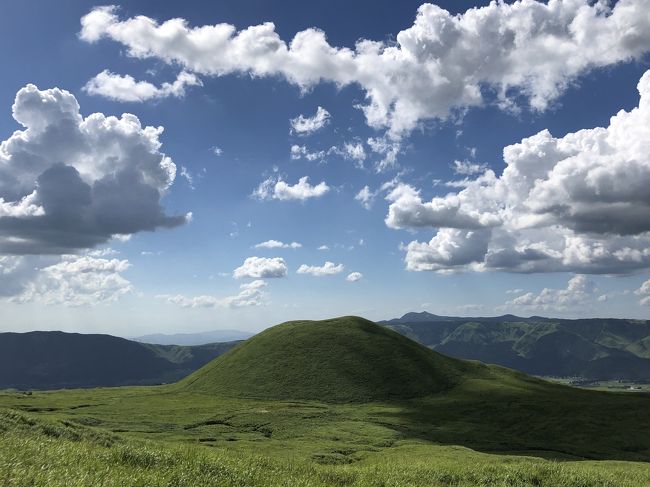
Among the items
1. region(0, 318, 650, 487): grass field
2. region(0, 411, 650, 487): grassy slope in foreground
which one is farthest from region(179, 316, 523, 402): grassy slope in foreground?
region(0, 411, 650, 487): grassy slope in foreground

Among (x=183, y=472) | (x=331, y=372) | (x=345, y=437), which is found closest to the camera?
(x=183, y=472)

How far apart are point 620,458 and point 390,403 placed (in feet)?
217

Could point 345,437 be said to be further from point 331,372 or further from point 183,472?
point 183,472

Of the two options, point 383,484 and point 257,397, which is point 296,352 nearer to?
point 257,397

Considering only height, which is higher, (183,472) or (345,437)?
(183,472)

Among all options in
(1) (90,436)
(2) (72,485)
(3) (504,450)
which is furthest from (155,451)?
(3) (504,450)

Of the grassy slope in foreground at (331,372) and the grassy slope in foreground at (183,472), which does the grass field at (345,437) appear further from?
the grassy slope in foreground at (331,372)

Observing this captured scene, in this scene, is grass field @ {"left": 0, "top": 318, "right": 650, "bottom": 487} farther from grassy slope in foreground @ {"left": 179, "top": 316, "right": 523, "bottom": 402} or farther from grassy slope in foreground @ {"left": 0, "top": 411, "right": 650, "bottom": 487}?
grassy slope in foreground @ {"left": 179, "top": 316, "right": 523, "bottom": 402}

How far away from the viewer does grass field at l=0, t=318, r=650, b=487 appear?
1764cm

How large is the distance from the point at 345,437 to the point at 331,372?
242 ft

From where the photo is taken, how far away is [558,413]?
127938 millimetres

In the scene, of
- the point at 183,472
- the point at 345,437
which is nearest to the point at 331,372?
the point at 345,437

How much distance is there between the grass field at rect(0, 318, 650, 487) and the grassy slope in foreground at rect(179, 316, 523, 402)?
4.47 m

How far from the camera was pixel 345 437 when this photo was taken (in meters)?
94.6
